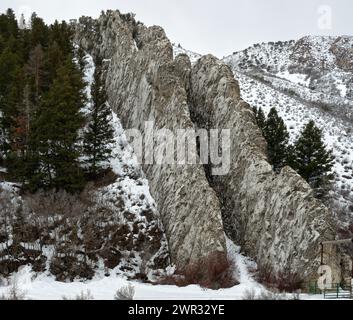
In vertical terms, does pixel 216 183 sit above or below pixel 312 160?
below

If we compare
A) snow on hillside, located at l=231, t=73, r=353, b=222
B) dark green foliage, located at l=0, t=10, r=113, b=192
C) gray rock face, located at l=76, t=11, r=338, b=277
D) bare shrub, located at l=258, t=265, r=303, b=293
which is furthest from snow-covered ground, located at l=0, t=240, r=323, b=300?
snow on hillside, located at l=231, t=73, r=353, b=222

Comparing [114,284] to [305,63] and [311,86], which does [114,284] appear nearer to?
[311,86]

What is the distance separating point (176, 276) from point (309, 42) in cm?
13618

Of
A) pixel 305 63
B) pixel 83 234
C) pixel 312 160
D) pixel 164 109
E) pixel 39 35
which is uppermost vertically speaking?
pixel 305 63

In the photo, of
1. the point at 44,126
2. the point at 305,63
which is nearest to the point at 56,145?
the point at 44,126

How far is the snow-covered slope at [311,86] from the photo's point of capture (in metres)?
52.6

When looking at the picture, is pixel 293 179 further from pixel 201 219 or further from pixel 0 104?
pixel 0 104

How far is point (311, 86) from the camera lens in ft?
376

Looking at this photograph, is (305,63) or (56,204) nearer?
(56,204)

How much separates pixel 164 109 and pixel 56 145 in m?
9.87

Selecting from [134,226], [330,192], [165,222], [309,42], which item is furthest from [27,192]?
[309,42]

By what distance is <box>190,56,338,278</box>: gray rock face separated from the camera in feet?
89.5

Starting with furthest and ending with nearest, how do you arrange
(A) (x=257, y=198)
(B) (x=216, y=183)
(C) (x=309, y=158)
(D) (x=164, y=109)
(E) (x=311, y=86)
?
1. (E) (x=311, y=86)
2. (C) (x=309, y=158)
3. (D) (x=164, y=109)
4. (B) (x=216, y=183)
5. (A) (x=257, y=198)

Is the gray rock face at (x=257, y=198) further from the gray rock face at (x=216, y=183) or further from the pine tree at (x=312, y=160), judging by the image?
the pine tree at (x=312, y=160)
